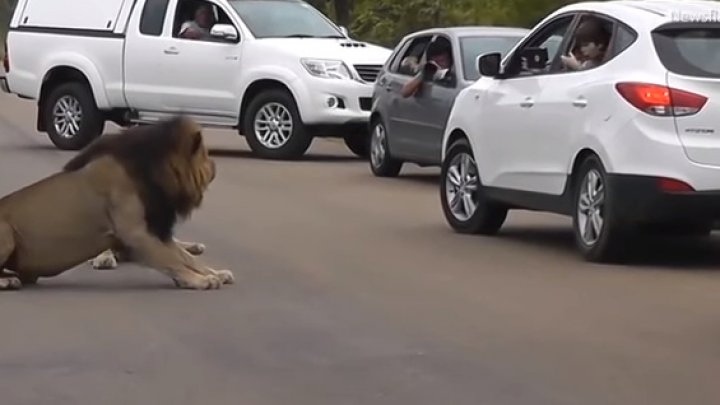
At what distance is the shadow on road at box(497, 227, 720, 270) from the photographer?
1220 centimetres

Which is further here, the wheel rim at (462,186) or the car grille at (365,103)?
the car grille at (365,103)

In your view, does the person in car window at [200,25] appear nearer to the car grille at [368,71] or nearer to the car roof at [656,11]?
the car grille at [368,71]

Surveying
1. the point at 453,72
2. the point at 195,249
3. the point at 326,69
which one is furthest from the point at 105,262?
the point at 326,69

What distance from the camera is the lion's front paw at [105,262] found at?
38.1 ft

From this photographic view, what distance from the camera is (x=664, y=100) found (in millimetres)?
11266

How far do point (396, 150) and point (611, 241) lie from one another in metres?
7.10

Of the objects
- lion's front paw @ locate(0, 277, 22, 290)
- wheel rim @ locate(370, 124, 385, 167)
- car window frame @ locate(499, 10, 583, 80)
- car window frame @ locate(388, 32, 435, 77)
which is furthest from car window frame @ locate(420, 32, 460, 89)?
lion's front paw @ locate(0, 277, 22, 290)

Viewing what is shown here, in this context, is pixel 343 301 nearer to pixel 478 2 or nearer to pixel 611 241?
pixel 611 241

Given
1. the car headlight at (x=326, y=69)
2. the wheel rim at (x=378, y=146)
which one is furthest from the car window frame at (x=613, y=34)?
the car headlight at (x=326, y=69)

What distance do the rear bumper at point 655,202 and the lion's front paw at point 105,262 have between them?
132 inches

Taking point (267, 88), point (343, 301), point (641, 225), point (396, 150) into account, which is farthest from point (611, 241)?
point (267, 88)

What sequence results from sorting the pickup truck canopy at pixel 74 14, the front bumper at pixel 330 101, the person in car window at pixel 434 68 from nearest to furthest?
the person in car window at pixel 434 68 < the front bumper at pixel 330 101 < the pickup truck canopy at pixel 74 14

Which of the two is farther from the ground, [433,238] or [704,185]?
[704,185]

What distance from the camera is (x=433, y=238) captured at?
1358 cm
